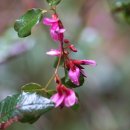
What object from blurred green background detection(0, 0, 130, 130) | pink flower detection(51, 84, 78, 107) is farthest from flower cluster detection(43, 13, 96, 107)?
blurred green background detection(0, 0, 130, 130)

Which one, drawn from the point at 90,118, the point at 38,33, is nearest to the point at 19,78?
the point at 38,33

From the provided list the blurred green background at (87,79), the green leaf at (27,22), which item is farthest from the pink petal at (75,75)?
the blurred green background at (87,79)

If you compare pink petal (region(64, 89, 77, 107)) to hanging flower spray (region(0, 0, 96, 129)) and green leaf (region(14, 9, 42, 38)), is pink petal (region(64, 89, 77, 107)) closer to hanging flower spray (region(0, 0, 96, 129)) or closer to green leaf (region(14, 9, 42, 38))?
hanging flower spray (region(0, 0, 96, 129))

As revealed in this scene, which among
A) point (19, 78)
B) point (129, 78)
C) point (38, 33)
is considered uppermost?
point (38, 33)

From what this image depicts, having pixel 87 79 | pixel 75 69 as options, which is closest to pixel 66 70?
pixel 75 69

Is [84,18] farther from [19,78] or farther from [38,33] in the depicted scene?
[19,78]

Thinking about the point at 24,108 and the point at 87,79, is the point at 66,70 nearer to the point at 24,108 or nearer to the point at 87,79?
the point at 24,108

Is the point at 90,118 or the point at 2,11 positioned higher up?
the point at 2,11
